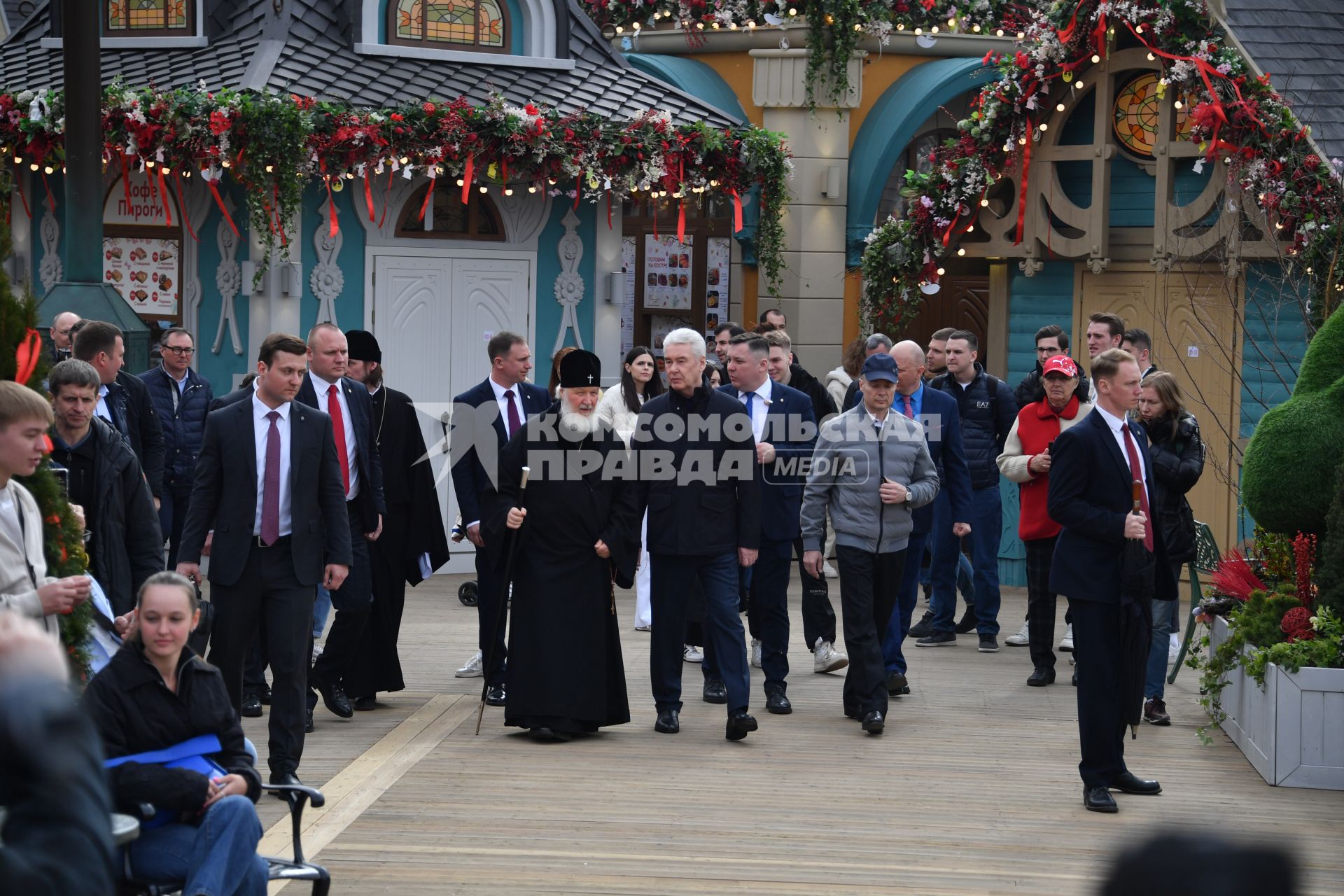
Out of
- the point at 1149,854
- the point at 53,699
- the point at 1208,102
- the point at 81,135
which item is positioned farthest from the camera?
the point at 1208,102

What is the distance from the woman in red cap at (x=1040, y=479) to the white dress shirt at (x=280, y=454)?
4.42 m

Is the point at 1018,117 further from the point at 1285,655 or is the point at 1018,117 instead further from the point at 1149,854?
the point at 1149,854

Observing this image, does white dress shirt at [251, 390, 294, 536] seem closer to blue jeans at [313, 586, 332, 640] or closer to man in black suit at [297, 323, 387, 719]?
man in black suit at [297, 323, 387, 719]

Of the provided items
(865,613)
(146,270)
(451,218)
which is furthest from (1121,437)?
(146,270)

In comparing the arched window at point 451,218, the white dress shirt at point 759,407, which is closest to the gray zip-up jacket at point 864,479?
the white dress shirt at point 759,407

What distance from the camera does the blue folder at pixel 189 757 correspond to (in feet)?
16.9

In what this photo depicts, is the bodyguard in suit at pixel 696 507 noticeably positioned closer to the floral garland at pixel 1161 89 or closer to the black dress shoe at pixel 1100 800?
the black dress shoe at pixel 1100 800

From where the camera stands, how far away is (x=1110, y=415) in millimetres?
7410

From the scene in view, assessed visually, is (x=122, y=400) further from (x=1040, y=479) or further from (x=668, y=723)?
(x=1040, y=479)

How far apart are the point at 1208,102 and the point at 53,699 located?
11595mm

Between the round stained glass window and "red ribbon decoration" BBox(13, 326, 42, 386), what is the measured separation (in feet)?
33.0

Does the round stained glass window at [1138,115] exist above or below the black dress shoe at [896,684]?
above

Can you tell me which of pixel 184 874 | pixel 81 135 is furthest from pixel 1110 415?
pixel 81 135

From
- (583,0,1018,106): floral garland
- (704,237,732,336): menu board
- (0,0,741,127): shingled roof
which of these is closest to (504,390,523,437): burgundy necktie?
(0,0,741,127): shingled roof
